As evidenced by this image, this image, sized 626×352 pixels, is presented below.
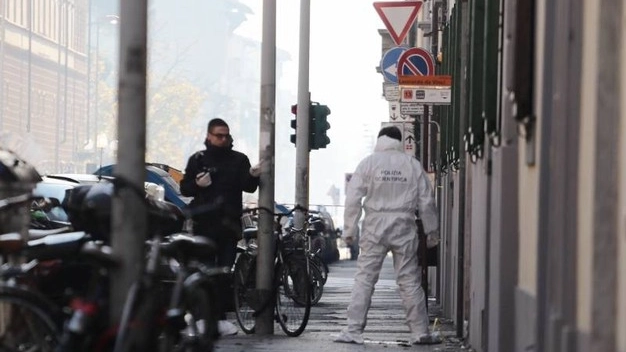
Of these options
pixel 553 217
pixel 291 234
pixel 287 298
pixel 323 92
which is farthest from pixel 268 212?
pixel 323 92

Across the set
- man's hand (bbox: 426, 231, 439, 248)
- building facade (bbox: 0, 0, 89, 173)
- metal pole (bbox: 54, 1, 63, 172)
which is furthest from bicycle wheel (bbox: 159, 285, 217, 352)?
metal pole (bbox: 54, 1, 63, 172)

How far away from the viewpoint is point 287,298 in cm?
1520

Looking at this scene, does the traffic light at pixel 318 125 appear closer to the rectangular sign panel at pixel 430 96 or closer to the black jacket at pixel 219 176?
the rectangular sign panel at pixel 430 96

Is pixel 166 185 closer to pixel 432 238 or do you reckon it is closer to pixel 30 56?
pixel 432 238

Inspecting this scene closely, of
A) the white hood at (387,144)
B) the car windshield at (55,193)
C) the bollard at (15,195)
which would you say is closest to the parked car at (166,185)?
the car windshield at (55,193)

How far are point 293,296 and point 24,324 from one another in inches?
302

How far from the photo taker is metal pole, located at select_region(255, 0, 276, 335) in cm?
1503

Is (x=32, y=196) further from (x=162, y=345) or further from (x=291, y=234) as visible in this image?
(x=291, y=234)

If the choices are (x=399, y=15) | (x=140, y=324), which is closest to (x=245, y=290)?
(x=140, y=324)

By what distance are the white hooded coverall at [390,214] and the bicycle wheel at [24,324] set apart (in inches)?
260

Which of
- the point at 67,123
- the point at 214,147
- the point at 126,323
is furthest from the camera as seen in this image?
the point at 67,123

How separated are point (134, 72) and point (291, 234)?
12.5 meters

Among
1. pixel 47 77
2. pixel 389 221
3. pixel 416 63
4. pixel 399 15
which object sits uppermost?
pixel 47 77

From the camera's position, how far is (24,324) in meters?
7.67
